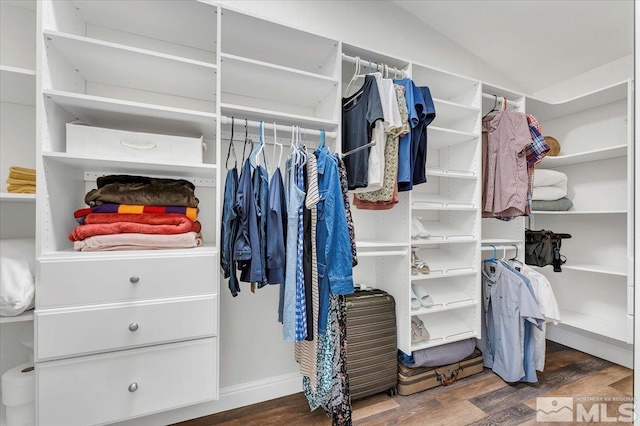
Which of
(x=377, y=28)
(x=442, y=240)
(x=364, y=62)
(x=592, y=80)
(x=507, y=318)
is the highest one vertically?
(x=377, y=28)

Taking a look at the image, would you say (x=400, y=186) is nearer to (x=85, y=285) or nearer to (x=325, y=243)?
(x=325, y=243)

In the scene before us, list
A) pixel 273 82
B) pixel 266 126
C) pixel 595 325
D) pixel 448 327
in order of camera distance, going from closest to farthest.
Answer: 1. pixel 266 126
2. pixel 273 82
3. pixel 448 327
4. pixel 595 325

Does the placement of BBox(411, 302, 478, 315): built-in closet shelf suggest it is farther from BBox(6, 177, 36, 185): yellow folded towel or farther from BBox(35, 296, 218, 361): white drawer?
BBox(6, 177, 36, 185): yellow folded towel

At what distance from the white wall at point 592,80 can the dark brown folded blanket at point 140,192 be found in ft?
10.9

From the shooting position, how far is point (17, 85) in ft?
4.02

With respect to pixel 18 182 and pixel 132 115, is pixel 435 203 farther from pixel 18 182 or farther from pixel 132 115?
pixel 18 182

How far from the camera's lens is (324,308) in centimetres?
137

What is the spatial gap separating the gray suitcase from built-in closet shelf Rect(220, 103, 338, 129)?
1.08m

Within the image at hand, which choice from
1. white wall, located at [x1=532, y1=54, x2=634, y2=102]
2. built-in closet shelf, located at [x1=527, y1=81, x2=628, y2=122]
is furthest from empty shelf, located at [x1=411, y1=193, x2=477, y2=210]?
white wall, located at [x1=532, y1=54, x2=634, y2=102]

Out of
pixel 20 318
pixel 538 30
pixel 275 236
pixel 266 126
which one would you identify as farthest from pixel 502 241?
pixel 20 318

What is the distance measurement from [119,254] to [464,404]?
208 cm

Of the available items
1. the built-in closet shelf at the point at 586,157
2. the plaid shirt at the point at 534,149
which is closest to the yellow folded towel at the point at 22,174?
the plaid shirt at the point at 534,149

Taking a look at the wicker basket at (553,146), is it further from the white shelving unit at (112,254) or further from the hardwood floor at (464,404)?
the white shelving unit at (112,254)

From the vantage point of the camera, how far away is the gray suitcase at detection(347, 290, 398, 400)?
1.74 meters
